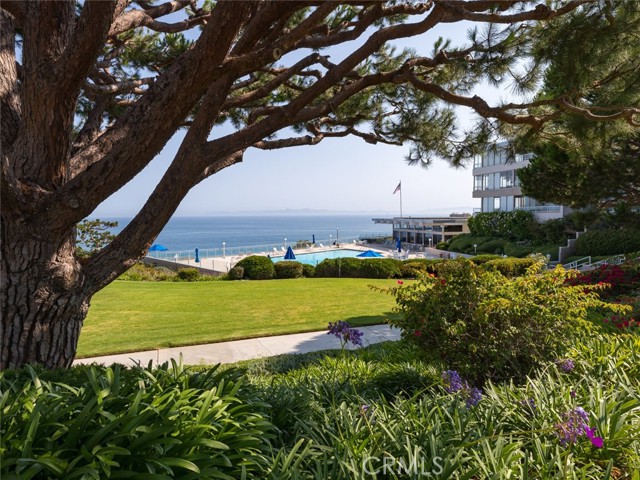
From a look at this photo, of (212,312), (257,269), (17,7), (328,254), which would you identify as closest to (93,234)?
(257,269)

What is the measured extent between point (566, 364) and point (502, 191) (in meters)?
41.4

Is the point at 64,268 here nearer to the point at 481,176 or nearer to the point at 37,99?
the point at 37,99

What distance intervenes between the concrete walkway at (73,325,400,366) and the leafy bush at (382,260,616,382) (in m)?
2.31

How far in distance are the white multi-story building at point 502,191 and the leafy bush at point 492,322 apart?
33.0m

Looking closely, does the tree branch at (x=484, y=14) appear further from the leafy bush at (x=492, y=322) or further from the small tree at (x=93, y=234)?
the small tree at (x=93, y=234)

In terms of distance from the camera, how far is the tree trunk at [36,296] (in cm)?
347

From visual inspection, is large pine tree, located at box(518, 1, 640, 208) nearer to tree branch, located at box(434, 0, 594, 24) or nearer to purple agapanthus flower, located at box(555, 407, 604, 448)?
tree branch, located at box(434, 0, 594, 24)

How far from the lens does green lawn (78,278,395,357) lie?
8.26 metres

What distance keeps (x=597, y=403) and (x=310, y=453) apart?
202cm

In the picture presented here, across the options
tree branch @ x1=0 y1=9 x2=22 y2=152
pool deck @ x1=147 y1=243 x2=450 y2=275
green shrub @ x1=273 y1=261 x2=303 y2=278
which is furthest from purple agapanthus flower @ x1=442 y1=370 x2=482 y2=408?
pool deck @ x1=147 y1=243 x2=450 y2=275

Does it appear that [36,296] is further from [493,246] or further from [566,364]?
[493,246]

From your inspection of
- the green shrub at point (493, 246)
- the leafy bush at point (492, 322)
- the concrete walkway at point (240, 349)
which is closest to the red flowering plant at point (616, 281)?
the leafy bush at point (492, 322)

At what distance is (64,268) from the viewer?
12.0 feet

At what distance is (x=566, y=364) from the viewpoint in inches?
148
